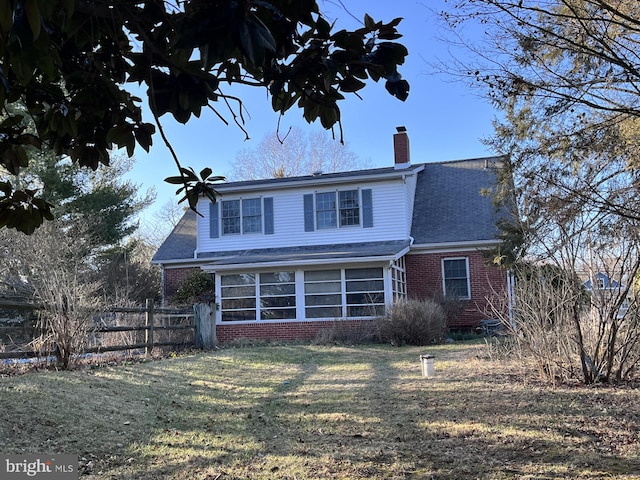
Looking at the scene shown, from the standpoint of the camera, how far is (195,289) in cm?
1870

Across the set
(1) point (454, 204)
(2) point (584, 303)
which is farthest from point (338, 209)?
(2) point (584, 303)

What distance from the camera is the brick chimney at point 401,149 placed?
19.3 metres

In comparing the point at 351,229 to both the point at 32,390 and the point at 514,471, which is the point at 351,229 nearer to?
the point at 32,390

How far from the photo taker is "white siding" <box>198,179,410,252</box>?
1783 centimetres

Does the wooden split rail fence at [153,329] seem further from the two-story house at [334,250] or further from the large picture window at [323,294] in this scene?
the large picture window at [323,294]

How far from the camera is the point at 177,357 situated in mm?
11422

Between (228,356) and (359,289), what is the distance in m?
5.86

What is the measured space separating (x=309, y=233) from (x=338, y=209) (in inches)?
50.2

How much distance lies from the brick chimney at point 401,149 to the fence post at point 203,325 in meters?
9.06

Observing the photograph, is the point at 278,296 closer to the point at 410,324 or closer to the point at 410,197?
the point at 410,324

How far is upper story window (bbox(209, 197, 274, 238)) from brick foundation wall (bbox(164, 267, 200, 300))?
1.77m

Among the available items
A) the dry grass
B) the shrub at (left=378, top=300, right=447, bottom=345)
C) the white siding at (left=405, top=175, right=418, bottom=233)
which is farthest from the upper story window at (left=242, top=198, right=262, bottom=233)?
the dry grass

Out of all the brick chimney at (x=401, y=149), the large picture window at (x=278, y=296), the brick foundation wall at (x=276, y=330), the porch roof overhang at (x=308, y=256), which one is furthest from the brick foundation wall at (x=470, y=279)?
the large picture window at (x=278, y=296)

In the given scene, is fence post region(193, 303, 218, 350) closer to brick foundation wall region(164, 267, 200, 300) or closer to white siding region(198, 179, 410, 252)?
white siding region(198, 179, 410, 252)
